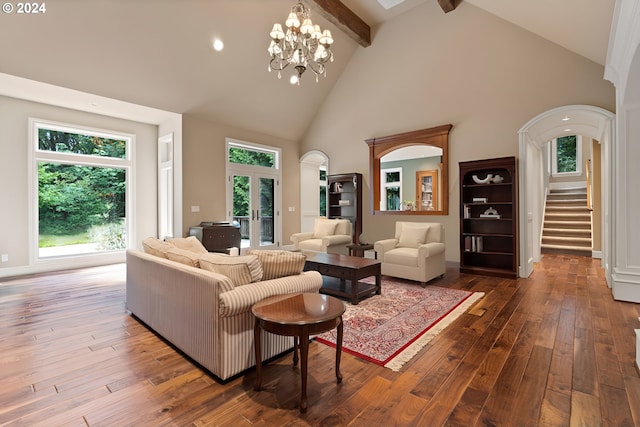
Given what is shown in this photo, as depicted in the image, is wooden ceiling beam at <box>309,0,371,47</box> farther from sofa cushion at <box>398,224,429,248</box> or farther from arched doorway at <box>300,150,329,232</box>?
sofa cushion at <box>398,224,429,248</box>

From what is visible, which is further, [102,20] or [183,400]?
[102,20]

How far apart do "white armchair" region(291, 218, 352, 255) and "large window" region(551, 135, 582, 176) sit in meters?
8.28

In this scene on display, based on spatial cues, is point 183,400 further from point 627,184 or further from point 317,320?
point 627,184

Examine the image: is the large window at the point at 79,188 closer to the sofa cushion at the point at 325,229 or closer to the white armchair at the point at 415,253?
the sofa cushion at the point at 325,229

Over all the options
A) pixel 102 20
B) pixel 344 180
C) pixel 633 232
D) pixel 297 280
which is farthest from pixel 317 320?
pixel 344 180

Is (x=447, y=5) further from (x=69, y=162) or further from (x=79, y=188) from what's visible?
(x=79, y=188)

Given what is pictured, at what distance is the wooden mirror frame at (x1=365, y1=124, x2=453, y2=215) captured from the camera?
6074mm

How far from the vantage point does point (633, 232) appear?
149 inches

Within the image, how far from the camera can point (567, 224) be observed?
8.30m

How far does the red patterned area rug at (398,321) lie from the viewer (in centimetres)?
256

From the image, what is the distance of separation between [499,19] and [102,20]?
6178 mm

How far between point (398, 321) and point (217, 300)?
1.95m

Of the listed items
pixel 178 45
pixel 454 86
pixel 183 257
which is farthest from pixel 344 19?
pixel 183 257

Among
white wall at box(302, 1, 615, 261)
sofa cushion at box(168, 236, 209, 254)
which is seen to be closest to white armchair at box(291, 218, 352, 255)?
white wall at box(302, 1, 615, 261)
